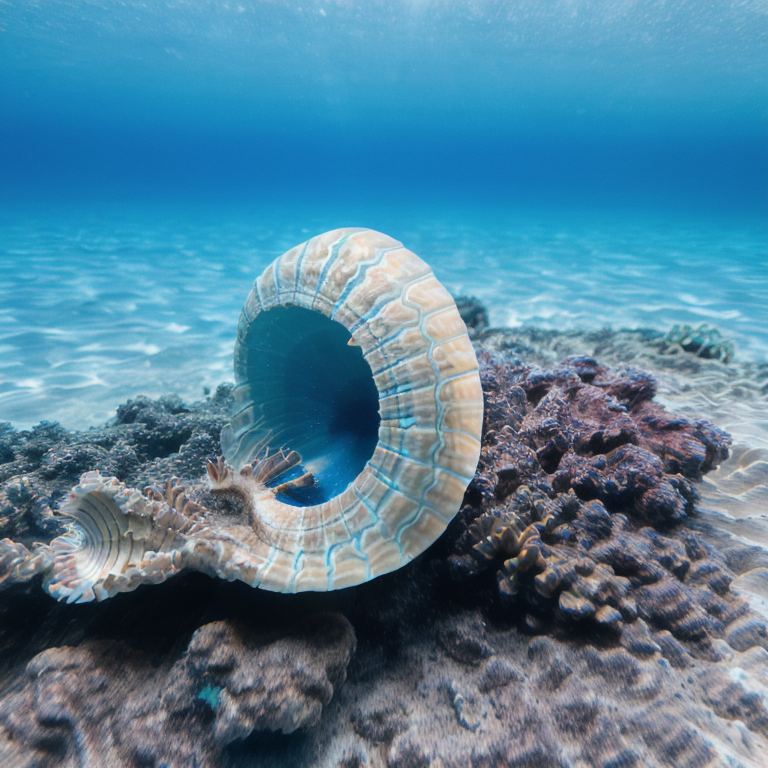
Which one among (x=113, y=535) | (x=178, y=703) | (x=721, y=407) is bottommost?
(x=178, y=703)

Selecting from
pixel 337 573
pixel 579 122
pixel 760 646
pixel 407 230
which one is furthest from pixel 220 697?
pixel 579 122

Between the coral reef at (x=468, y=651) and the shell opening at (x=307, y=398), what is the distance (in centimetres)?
70

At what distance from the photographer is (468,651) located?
2062 millimetres

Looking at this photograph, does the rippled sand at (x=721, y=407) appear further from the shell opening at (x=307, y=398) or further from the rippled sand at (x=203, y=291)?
the rippled sand at (x=203, y=291)

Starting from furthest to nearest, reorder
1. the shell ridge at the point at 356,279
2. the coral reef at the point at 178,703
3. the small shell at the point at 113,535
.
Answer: the shell ridge at the point at 356,279
the small shell at the point at 113,535
the coral reef at the point at 178,703

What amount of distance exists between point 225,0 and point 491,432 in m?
48.3

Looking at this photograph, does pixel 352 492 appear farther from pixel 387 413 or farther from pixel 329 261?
pixel 329 261

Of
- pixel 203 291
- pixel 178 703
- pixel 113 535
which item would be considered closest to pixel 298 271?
pixel 113 535

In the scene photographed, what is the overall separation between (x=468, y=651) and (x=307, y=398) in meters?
1.89

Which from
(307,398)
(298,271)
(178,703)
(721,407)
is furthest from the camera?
(721,407)

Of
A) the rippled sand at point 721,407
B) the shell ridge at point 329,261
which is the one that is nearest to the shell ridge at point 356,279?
the shell ridge at point 329,261

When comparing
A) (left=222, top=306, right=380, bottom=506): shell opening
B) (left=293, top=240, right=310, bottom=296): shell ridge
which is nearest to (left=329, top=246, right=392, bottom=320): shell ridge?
(left=293, top=240, right=310, bottom=296): shell ridge

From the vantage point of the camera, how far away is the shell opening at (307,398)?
110 inches

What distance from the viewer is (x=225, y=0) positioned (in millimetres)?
35562
